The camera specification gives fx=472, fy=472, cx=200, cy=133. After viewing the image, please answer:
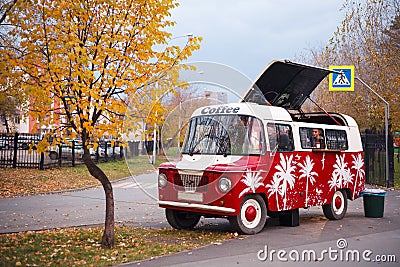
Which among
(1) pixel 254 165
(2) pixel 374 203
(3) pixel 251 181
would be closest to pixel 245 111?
(1) pixel 254 165

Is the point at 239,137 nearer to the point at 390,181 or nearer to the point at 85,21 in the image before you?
the point at 85,21

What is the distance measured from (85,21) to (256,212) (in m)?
5.51

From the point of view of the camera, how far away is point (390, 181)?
24484mm

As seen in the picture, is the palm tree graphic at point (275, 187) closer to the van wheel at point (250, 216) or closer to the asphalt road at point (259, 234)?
the van wheel at point (250, 216)

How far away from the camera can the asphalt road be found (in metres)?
8.41

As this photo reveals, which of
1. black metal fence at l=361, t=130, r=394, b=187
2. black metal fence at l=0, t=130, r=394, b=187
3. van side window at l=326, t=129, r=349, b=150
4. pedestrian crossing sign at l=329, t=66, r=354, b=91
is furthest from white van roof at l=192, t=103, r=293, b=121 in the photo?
black metal fence at l=361, t=130, r=394, b=187

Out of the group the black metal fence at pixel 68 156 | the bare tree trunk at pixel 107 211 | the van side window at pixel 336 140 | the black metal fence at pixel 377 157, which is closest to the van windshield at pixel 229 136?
the bare tree trunk at pixel 107 211

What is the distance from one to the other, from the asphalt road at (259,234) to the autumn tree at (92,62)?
7.97ft

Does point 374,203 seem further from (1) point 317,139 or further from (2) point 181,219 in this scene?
(2) point 181,219

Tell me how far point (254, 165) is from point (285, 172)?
3.85 feet

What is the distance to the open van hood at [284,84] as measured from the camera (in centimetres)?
1210

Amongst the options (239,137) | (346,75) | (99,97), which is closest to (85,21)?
(99,97)

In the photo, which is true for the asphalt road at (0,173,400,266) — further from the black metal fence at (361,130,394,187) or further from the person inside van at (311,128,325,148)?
the black metal fence at (361,130,394,187)

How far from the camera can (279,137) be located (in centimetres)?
1111
